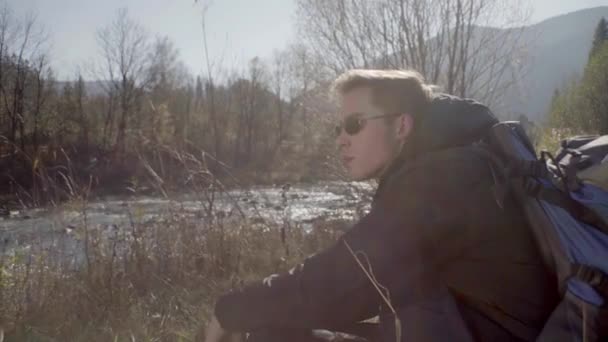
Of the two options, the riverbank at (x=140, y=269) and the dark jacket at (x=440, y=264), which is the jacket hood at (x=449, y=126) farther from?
the riverbank at (x=140, y=269)

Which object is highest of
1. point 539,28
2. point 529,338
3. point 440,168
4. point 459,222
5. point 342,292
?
point 539,28

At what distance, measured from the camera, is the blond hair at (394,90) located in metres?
1.81

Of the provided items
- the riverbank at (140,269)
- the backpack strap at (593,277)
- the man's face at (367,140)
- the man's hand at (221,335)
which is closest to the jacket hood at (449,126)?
the man's face at (367,140)

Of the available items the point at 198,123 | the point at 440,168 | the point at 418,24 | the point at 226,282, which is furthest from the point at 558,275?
the point at 198,123

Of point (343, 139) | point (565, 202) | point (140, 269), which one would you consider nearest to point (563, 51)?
point (140, 269)

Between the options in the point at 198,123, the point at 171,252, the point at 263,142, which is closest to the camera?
the point at 171,252

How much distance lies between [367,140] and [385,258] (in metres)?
0.51

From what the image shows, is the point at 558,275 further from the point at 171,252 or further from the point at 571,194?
the point at 171,252

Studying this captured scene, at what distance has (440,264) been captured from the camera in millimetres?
1509

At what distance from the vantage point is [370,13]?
321 inches

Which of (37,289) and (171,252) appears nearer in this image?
(37,289)

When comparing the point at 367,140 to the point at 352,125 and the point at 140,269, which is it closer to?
the point at 352,125

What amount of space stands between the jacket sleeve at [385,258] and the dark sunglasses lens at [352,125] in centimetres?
37

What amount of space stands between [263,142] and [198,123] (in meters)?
6.40
